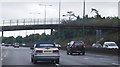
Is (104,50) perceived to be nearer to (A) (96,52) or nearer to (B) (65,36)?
(A) (96,52)

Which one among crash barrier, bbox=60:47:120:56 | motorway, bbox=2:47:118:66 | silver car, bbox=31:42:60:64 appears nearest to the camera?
silver car, bbox=31:42:60:64

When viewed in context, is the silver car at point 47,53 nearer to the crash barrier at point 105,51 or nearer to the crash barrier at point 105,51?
the crash barrier at point 105,51

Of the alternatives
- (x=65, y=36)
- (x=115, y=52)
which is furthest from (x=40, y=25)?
(x=115, y=52)

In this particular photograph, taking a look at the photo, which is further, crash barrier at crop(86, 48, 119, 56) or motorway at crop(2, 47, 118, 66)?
crash barrier at crop(86, 48, 119, 56)

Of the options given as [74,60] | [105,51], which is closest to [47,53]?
[74,60]

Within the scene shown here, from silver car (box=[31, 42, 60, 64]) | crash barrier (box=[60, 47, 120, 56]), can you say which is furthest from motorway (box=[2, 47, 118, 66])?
crash barrier (box=[60, 47, 120, 56])

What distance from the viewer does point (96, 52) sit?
55125mm

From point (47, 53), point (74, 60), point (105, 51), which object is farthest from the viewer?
point (105, 51)

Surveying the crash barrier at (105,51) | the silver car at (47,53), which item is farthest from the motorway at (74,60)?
the crash barrier at (105,51)

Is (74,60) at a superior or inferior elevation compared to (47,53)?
inferior

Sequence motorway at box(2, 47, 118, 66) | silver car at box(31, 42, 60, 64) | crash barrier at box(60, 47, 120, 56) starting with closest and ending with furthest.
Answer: silver car at box(31, 42, 60, 64) → motorway at box(2, 47, 118, 66) → crash barrier at box(60, 47, 120, 56)

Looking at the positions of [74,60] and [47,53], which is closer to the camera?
[47,53]

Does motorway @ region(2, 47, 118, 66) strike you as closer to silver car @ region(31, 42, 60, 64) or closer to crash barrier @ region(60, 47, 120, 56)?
silver car @ region(31, 42, 60, 64)

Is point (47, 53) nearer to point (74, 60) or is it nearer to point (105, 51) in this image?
point (74, 60)
